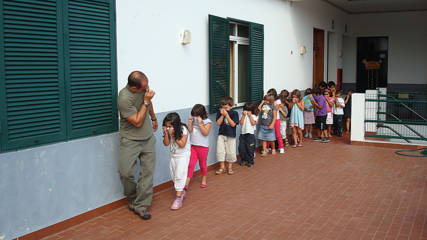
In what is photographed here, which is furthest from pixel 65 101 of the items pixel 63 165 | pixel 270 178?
pixel 270 178

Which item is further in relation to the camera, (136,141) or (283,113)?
(283,113)

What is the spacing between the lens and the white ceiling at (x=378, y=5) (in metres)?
15.5

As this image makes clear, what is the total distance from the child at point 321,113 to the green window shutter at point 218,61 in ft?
11.0

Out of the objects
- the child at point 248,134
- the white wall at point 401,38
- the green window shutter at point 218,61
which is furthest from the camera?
the white wall at point 401,38

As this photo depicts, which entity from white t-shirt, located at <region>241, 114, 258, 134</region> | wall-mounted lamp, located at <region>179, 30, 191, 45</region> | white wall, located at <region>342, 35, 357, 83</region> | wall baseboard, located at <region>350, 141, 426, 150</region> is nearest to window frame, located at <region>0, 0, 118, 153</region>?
wall-mounted lamp, located at <region>179, 30, 191, 45</region>

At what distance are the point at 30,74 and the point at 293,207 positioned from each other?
11.9ft

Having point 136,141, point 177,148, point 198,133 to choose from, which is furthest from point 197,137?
point 136,141

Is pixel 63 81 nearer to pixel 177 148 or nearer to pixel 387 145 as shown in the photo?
pixel 177 148

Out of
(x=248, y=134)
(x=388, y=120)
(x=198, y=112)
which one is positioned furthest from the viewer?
(x=388, y=120)

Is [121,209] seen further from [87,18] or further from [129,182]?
[87,18]

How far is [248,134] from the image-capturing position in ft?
27.8

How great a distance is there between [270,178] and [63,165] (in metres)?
3.71

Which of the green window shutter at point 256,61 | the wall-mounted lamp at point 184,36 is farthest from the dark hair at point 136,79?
the green window shutter at point 256,61

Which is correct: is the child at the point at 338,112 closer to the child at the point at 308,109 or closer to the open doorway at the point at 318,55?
the child at the point at 308,109
